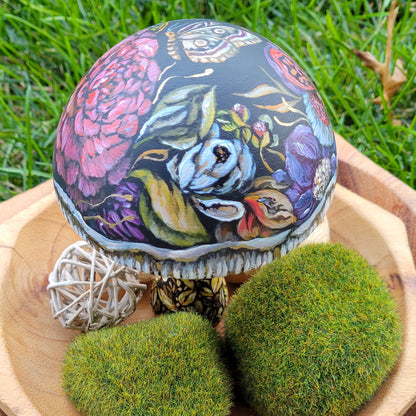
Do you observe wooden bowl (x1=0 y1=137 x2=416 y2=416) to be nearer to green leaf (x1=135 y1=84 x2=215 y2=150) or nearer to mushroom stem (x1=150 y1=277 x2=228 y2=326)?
mushroom stem (x1=150 y1=277 x2=228 y2=326)

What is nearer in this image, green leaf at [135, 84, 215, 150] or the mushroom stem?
green leaf at [135, 84, 215, 150]

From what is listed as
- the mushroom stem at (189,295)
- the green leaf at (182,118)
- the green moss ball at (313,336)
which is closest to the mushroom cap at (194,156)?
the green leaf at (182,118)

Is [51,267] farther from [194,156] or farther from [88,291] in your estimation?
[194,156]

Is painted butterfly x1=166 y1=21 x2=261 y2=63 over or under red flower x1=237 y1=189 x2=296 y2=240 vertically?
over

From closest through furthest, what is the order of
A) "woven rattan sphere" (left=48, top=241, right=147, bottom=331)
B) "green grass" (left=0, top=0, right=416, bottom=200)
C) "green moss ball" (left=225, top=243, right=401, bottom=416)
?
1. "green moss ball" (left=225, top=243, right=401, bottom=416)
2. "woven rattan sphere" (left=48, top=241, right=147, bottom=331)
3. "green grass" (left=0, top=0, right=416, bottom=200)

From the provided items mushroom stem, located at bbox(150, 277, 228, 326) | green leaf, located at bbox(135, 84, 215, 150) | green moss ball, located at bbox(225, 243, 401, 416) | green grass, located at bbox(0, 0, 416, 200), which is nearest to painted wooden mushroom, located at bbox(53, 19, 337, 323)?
green leaf, located at bbox(135, 84, 215, 150)

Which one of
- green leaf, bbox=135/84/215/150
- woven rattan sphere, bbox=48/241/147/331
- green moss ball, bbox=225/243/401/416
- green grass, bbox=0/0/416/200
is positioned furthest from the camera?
green grass, bbox=0/0/416/200

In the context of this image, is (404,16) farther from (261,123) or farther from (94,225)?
(94,225)

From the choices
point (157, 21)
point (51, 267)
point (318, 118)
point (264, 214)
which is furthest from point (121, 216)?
point (157, 21)
